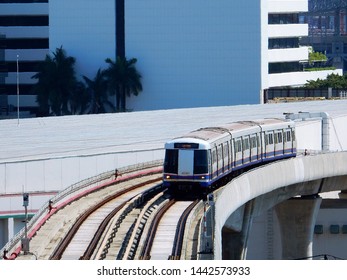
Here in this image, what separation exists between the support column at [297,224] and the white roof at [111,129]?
7258 mm

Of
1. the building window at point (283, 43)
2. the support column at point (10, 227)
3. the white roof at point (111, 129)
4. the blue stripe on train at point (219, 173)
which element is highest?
the building window at point (283, 43)

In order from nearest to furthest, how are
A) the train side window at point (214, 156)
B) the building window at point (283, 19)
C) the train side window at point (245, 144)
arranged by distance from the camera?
the train side window at point (214, 156) < the train side window at point (245, 144) < the building window at point (283, 19)

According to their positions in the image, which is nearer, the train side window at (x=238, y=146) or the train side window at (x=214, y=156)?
the train side window at (x=214, y=156)

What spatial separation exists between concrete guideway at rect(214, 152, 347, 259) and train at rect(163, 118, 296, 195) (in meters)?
0.74

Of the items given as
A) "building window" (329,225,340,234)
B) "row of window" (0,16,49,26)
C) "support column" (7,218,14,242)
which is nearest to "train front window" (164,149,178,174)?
"support column" (7,218,14,242)

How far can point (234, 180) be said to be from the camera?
57.8 metres

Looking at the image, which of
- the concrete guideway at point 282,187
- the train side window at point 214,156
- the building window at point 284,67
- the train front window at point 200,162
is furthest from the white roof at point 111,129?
the building window at point 284,67

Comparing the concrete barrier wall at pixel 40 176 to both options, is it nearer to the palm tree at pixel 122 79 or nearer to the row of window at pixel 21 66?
the palm tree at pixel 122 79

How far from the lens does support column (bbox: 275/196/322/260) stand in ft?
261

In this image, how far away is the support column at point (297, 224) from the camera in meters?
79.6

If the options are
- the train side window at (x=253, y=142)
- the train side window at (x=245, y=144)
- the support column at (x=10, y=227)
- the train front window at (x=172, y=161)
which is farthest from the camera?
the train side window at (x=253, y=142)
